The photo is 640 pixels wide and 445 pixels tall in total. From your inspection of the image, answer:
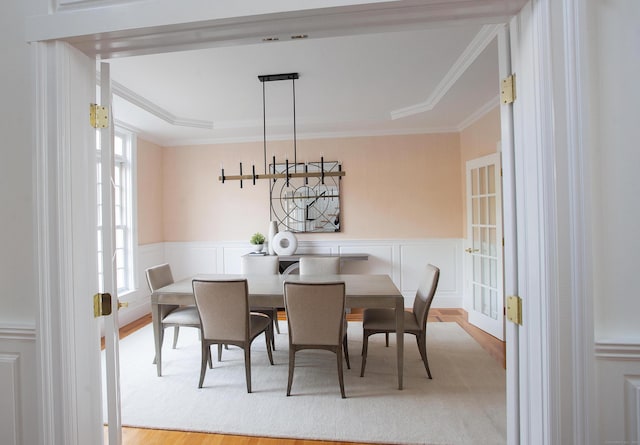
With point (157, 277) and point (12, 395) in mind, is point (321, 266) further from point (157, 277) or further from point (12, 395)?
point (12, 395)

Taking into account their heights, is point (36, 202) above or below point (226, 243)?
above

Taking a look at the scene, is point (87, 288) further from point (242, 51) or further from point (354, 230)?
point (354, 230)

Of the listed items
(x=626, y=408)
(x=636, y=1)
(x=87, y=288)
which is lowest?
(x=626, y=408)

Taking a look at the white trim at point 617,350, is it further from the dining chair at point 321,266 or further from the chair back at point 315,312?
the dining chair at point 321,266

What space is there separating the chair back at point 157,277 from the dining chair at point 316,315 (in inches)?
58.5

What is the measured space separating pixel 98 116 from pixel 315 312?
170cm

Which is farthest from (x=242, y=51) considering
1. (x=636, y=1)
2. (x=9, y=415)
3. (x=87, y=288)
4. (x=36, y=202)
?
(x=9, y=415)

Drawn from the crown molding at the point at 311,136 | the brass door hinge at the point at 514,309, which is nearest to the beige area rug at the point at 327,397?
the brass door hinge at the point at 514,309

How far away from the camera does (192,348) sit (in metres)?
3.30

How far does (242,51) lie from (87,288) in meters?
2.06

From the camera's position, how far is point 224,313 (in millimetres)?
2393

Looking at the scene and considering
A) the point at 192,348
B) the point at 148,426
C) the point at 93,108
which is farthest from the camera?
the point at 192,348

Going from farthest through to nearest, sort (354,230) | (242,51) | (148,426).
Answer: (354,230)
(242,51)
(148,426)

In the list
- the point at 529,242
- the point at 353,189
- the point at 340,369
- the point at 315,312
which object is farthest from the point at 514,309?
the point at 353,189
